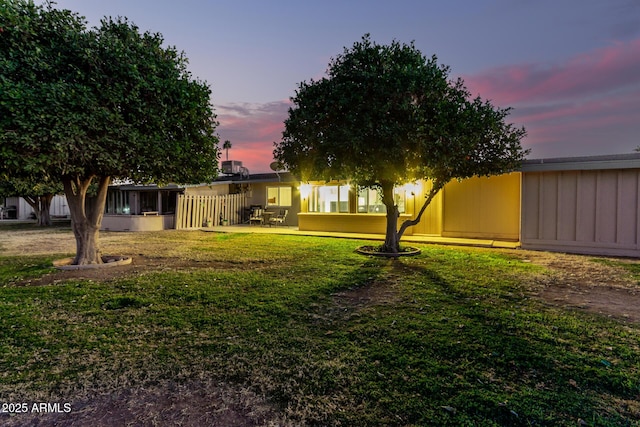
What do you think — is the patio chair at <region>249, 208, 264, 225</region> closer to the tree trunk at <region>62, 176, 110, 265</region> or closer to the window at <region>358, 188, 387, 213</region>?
the window at <region>358, 188, 387, 213</region>

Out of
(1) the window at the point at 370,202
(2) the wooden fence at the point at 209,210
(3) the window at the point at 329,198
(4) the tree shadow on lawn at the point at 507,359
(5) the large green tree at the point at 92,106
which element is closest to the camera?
(4) the tree shadow on lawn at the point at 507,359

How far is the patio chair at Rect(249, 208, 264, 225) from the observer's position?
1708 cm

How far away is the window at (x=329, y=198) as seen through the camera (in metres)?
13.7

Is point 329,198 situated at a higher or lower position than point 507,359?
higher

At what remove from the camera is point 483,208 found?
11477mm

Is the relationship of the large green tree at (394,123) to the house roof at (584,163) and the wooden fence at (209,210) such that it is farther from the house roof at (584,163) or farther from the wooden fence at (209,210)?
the wooden fence at (209,210)

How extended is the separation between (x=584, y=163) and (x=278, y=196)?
502 inches

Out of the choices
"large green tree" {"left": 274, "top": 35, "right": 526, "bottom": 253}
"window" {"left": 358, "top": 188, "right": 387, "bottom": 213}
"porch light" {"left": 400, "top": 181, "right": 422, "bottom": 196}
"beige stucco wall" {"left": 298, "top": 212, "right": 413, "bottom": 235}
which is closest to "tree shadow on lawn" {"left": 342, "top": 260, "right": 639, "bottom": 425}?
"large green tree" {"left": 274, "top": 35, "right": 526, "bottom": 253}

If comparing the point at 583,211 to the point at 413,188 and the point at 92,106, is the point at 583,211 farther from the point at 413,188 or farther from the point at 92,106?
the point at 92,106

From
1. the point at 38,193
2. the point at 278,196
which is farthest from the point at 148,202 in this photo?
the point at 278,196

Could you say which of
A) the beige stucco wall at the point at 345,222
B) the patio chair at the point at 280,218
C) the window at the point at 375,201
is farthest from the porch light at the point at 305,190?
the patio chair at the point at 280,218

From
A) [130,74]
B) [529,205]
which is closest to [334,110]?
[130,74]

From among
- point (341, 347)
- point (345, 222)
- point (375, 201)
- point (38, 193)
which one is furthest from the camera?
point (38, 193)

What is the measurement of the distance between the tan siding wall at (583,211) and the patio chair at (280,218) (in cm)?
1053
